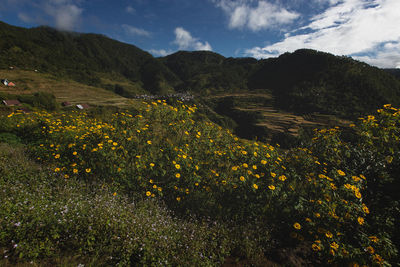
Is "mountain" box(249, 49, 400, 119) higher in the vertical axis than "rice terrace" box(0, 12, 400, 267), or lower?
higher

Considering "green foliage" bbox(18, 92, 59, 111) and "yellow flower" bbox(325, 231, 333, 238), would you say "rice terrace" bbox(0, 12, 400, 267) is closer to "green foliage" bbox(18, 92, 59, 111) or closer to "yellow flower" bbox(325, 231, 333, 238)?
"yellow flower" bbox(325, 231, 333, 238)

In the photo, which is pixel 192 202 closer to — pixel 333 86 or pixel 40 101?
pixel 40 101

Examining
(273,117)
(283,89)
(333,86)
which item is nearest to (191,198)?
(273,117)

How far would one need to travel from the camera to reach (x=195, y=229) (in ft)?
11.2

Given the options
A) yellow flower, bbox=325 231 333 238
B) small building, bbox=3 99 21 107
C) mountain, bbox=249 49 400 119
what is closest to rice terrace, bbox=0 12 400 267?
yellow flower, bbox=325 231 333 238

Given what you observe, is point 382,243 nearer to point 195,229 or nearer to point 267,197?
point 267,197

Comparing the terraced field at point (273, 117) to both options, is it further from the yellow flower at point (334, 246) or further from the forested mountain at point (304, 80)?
the yellow flower at point (334, 246)

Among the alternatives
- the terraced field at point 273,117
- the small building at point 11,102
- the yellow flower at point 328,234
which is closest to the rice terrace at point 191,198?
the yellow flower at point 328,234

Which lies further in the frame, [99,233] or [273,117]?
[273,117]

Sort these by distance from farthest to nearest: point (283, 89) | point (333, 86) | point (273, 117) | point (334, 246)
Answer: point (283, 89) → point (333, 86) → point (273, 117) → point (334, 246)

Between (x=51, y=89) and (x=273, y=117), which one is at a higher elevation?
(x=51, y=89)

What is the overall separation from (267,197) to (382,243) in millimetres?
1687

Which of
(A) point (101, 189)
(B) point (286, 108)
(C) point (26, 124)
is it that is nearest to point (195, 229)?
(A) point (101, 189)

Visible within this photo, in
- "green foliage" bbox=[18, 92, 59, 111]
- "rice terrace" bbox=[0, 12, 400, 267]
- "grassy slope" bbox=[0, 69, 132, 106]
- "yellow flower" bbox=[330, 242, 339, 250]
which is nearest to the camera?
"yellow flower" bbox=[330, 242, 339, 250]
